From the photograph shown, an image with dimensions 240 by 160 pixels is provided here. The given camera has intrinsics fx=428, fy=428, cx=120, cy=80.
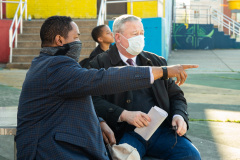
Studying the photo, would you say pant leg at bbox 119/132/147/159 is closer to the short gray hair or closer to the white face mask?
the white face mask

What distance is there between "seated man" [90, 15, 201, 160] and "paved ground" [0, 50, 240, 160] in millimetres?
821

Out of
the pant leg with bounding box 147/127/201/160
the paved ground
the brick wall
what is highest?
the brick wall

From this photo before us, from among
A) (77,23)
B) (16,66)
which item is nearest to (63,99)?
(16,66)

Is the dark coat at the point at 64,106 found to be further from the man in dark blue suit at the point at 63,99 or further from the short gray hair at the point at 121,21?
the short gray hair at the point at 121,21

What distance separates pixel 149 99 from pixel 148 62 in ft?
1.07

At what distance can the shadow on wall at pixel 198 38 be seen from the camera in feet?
87.6

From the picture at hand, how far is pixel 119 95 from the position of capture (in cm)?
361

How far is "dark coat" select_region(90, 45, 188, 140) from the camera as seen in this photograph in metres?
3.51

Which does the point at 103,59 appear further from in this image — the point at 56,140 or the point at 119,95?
the point at 56,140

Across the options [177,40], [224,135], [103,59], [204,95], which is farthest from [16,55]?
[177,40]

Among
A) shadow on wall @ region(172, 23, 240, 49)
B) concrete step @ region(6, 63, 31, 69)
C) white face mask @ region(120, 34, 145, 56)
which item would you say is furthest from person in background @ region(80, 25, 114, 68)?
shadow on wall @ region(172, 23, 240, 49)

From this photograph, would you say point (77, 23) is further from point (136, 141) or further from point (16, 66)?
point (136, 141)

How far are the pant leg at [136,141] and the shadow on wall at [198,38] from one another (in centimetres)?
2323

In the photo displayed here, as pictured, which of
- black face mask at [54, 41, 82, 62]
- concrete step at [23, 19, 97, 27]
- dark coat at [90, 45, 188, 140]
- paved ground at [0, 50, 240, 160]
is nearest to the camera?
black face mask at [54, 41, 82, 62]
